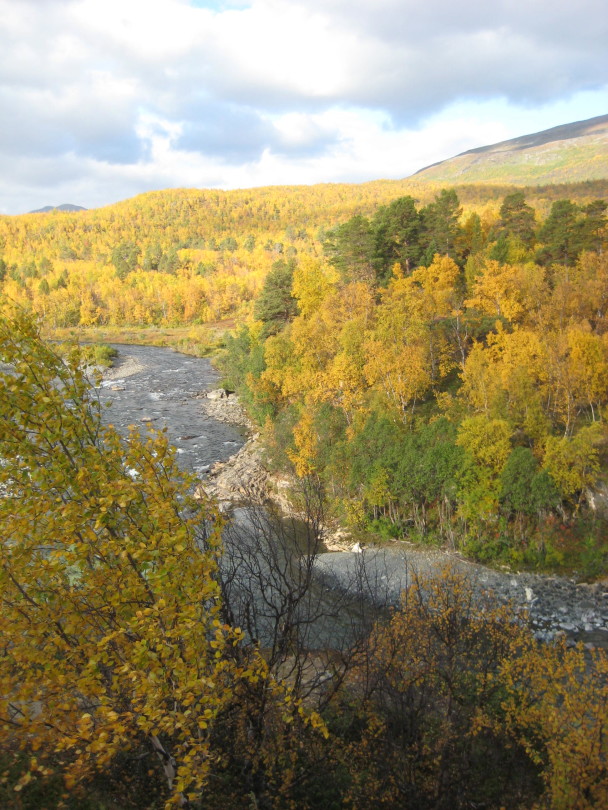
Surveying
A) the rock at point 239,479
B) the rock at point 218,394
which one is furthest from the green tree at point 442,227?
the rock at point 239,479

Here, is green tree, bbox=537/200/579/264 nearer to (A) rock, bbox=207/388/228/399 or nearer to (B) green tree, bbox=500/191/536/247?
(B) green tree, bbox=500/191/536/247

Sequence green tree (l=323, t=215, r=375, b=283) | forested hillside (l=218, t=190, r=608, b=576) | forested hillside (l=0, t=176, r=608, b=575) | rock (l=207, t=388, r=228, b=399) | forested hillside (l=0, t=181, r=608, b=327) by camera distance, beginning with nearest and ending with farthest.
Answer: forested hillside (l=218, t=190, r=608, b=576)
forested hillside (l=0, t=176, r=608, b=575)
green tree (l=323, t=215, r=375, b=283)
rock (l=207, t=388, r=228, b=399)
forested hillside (l=0, t=181, r=608, b=327)

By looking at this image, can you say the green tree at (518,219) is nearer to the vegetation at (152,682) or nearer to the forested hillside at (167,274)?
the vegetation at (152,682)

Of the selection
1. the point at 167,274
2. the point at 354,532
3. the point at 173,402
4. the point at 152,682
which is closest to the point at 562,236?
the point at 354,532

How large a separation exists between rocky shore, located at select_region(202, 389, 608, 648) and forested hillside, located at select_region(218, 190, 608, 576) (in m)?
1.25

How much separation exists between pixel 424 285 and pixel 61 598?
4390 cm

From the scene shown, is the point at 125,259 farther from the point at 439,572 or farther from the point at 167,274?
the point at 439,572

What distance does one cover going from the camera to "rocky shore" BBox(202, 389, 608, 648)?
68.6 feet

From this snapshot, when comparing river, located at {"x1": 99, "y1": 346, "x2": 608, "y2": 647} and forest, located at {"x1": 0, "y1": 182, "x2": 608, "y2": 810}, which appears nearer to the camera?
forest, located at {"x1": 0, "y1": 182, "x2": 608, "y2": 810}

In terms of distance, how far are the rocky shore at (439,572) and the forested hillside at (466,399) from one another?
1252 millimetres

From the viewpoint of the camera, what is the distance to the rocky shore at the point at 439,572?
20922mm

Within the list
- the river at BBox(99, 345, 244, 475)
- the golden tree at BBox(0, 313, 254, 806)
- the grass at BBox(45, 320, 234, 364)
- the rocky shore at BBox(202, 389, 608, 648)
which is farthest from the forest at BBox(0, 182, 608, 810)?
the grass at BBox(45, 320, 234, 364)

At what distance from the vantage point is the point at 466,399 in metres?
31.1

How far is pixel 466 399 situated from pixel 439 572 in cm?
1136
